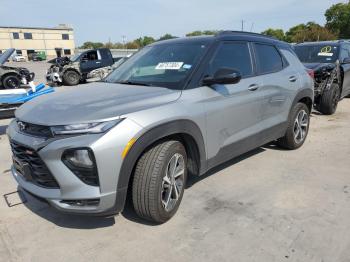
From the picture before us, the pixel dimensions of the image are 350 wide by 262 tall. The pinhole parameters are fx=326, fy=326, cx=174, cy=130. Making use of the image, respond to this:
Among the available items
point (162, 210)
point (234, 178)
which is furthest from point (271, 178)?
point (162, 210)

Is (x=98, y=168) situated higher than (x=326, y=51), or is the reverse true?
(x=326, y=51)

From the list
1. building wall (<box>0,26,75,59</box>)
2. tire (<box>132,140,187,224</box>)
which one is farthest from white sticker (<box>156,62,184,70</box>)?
building wall (<box>0,26,75,59</box>)

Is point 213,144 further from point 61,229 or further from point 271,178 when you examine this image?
point 61,229

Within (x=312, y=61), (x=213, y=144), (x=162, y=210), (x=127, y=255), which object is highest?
(x=312, y=61)

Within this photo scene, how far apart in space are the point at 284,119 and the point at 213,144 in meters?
1.73

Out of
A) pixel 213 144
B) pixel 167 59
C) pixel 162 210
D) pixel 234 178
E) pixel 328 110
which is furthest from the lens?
pixel 328 110

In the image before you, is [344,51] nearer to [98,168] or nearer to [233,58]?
[233,58]

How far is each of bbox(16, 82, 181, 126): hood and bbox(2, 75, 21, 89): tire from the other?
1147cm

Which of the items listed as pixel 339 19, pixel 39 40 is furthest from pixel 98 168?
pixel 39 40

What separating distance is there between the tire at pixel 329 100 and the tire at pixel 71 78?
12028 mm

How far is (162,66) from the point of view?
12.0 ft

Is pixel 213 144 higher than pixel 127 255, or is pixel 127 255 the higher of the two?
pixel 213 144

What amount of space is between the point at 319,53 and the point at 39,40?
83541 millimetres

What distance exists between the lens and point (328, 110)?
765 centimetres
